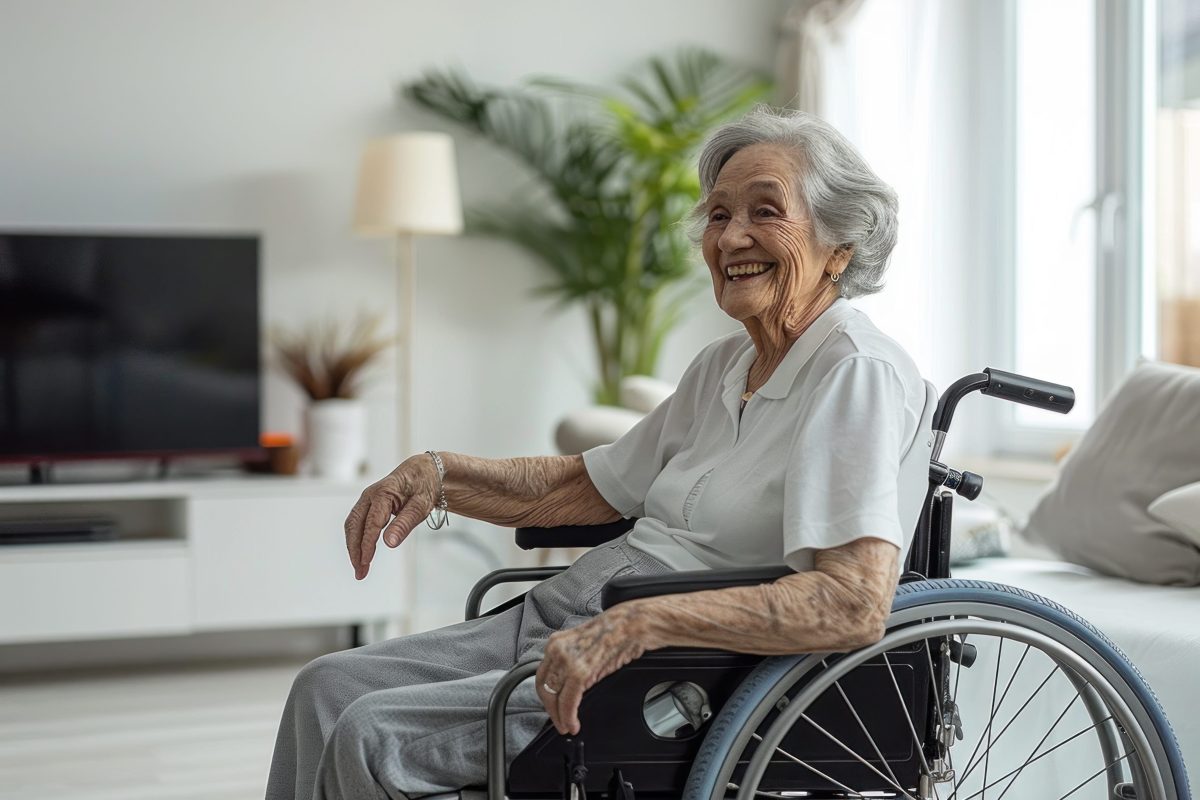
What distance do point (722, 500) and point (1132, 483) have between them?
1086 mm

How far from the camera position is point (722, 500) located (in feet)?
5.25

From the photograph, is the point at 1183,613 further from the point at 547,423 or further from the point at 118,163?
the point at 118,163

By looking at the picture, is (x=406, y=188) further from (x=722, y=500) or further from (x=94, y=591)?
(x=722, y=500)

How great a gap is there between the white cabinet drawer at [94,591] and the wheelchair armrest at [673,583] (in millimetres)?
2652

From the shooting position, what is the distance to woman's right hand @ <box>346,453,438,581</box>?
1762 mm

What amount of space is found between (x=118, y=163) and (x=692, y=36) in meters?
2.06

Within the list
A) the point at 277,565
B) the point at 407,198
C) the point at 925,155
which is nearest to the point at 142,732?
the point at 277,565

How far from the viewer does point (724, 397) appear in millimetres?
1741

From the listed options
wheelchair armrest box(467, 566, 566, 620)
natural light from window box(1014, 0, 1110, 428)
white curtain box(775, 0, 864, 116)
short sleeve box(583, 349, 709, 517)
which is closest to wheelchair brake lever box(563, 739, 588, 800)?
wheelchair armrest box(467, 566, 566, 620)

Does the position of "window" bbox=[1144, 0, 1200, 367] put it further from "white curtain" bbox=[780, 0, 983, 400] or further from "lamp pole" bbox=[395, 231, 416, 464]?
"lamp pole" bbox=[395, 231, 416, 464]

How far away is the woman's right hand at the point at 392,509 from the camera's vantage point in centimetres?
176

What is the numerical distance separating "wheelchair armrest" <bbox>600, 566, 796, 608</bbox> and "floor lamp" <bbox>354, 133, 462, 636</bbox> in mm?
2724

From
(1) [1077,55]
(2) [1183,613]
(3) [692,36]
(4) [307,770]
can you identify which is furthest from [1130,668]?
(3) [692,36]

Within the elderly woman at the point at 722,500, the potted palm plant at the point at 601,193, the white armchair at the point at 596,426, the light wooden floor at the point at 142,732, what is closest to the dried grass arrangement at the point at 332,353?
the potted palm plant at the point at 601,193
